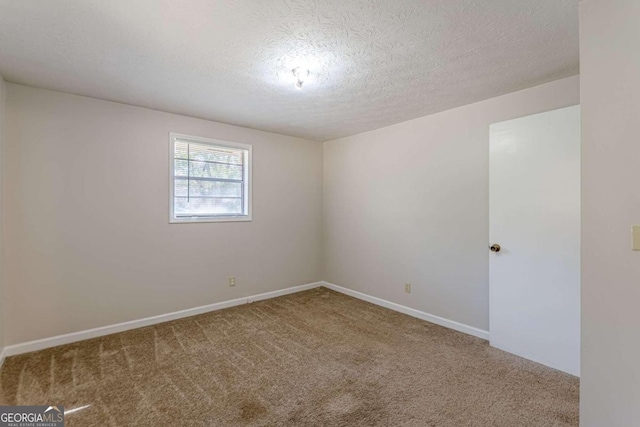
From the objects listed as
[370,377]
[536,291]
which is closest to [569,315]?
[536,291]

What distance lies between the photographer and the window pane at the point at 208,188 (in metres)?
3.56

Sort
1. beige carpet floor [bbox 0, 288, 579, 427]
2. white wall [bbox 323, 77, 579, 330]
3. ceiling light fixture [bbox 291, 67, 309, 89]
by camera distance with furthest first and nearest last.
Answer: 1. white wall [bbox 323, 77, 579, 330]
2. ceiling light fixture [bbox 291, 67, 309, 89]
3. beige carpet floor [bbox 0, 288, 579, 427]

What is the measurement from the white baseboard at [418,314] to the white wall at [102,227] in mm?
1356

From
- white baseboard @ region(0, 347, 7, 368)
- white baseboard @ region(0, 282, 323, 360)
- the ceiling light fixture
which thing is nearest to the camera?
the ceiling light fixture

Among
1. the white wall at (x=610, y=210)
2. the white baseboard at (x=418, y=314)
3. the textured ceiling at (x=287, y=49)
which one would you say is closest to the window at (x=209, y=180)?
the textured ceiling at (x=287, y=49)

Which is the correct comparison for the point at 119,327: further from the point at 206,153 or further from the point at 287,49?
the point at 287,49

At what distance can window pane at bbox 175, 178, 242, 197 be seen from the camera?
3.56m

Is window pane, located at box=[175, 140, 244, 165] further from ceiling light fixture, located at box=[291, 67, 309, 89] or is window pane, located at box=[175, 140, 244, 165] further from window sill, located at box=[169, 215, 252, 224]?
ceiling light fixture, located at box=[291, 67, 309, 89]

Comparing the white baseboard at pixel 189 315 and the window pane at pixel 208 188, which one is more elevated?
the window pane at pixel 208 188

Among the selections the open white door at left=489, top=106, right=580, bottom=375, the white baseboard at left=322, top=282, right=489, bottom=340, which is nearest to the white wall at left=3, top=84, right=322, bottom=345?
the white baseboard at left=322, top=282, right=489, bottom=340

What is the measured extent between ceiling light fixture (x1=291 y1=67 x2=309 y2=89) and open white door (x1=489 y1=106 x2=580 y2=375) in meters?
1.92

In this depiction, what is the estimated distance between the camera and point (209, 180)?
12.4 ft

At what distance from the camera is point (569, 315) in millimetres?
2346

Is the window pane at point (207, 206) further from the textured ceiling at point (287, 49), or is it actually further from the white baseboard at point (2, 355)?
the white baseboard at point (2, 355)
